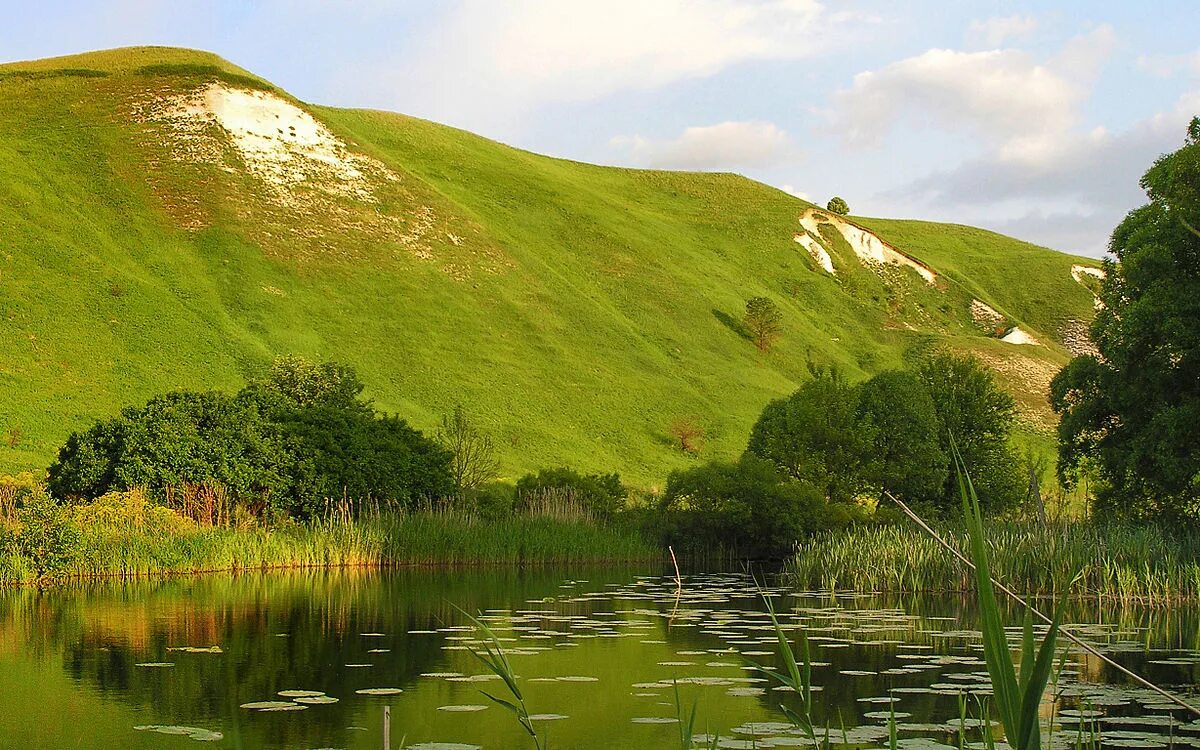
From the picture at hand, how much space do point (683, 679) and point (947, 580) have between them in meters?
12.8

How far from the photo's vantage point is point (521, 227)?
96250 millimetres

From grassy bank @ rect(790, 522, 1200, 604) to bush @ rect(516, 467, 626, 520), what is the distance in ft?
35.7

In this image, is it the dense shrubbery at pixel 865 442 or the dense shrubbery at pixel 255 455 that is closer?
A: the dense shrubbery at pixel 255 455

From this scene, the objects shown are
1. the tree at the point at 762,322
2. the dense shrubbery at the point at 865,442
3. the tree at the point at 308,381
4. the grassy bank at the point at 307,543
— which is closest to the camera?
the grassy bank at the point at 307,543

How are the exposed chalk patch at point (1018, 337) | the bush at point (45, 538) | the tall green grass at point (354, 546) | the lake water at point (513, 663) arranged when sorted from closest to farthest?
the lake water at point (513, 663) < the bush at point (45, 538) < the tall green grass at point (354, 546) < the exposed chalk patch at point (1018, 337)

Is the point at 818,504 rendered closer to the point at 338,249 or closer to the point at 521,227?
the point at 338,249

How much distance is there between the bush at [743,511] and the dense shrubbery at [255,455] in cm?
673

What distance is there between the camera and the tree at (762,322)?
298 ft

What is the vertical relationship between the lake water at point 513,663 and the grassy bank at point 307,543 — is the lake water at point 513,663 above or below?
below

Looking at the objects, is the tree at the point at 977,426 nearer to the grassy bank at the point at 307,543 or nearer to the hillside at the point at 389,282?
the hillside at the point at 389,282

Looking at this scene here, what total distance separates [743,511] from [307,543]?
35.8ft

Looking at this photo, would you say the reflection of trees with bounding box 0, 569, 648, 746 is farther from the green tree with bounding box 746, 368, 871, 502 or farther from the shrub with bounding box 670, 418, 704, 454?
the shrub with bounding box 670, 418, 704, 454

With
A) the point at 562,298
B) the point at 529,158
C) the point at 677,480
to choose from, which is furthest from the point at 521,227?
the point at 677,480

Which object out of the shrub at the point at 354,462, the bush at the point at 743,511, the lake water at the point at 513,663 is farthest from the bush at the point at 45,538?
the bush at the point at 743,511
